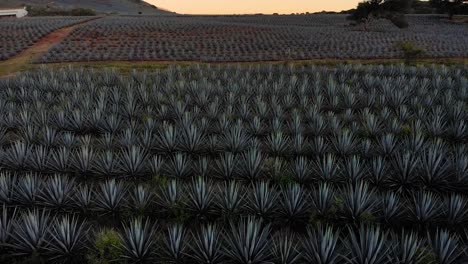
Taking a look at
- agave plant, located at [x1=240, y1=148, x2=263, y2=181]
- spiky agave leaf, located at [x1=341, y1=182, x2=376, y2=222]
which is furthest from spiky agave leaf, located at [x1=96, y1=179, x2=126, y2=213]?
spiky agave leaf, located at [x1=341, y1=182, x2=376, y2=222]

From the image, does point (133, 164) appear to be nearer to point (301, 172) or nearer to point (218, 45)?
point (301, 172)

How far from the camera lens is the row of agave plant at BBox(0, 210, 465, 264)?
15.9ft

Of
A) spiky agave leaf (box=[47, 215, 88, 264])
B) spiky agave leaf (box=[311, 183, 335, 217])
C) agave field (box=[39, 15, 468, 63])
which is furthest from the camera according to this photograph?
agave field (box=[39, 15, 468, 63])

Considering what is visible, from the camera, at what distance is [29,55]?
1123 inches

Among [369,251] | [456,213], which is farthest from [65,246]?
[456,213]

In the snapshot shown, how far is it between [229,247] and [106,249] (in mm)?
1622

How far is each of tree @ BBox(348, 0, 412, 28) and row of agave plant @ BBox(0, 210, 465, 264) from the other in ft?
180

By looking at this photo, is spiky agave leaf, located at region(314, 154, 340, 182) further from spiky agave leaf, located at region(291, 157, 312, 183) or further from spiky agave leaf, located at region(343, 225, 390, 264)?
spiky agave leaf, located at region(343, 225, 390, 264)

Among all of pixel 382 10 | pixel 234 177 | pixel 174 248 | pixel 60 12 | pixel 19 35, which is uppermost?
pixel 382 10

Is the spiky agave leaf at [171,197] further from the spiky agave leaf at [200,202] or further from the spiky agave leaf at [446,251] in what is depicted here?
the spiky agave leaf at [446,251]

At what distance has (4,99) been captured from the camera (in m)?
13.6

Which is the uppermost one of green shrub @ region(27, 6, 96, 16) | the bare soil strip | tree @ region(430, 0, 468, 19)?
tree @ region(430, 0, 468, 19)

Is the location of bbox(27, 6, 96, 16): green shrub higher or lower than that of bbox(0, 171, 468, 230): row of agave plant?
higher

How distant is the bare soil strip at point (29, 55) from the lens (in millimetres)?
23688
